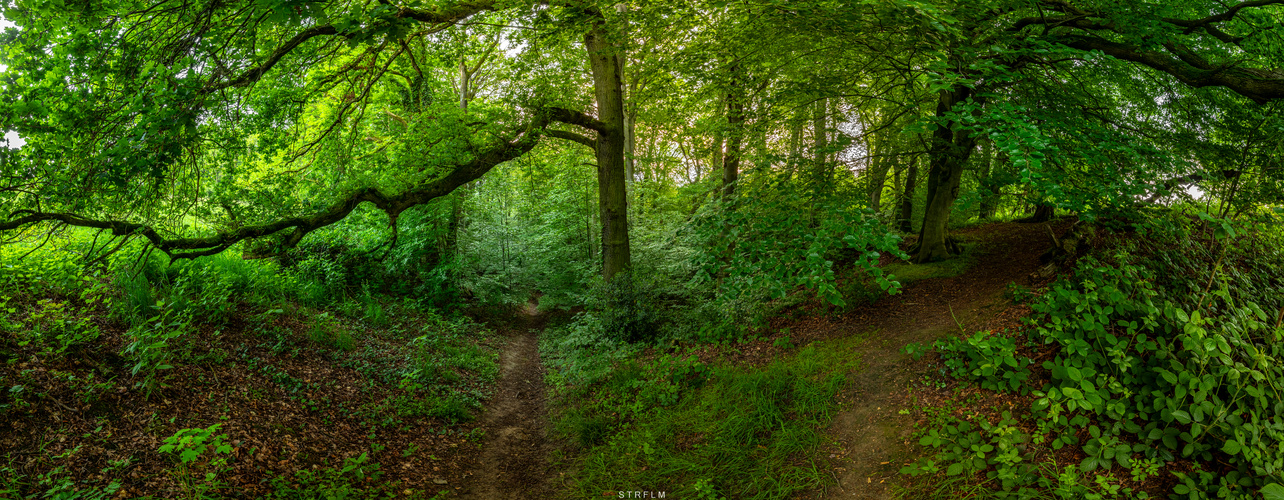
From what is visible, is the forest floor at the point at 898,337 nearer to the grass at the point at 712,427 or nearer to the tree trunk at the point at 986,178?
the grass at the point at 712,427

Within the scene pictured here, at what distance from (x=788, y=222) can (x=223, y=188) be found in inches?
288

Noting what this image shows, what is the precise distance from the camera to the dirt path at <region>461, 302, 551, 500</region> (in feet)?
17.8

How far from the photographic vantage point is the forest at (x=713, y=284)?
374cm

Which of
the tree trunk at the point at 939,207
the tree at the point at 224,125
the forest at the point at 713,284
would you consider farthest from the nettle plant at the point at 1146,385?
the tree at the point at 224,125

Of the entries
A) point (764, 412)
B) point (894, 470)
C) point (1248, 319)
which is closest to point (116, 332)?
point (764, 412)

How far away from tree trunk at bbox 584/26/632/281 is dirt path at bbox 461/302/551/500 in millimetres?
2407

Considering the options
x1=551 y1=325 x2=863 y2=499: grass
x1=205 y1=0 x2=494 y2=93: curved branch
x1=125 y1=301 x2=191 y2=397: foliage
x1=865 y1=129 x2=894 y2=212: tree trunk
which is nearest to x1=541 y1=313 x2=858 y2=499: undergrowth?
x1=551 y1=325 x2=863 y2=499: grass

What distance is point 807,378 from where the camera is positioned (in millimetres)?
5617

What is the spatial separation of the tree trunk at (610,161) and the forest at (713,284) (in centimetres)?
68

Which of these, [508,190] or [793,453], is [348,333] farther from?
[508,190]

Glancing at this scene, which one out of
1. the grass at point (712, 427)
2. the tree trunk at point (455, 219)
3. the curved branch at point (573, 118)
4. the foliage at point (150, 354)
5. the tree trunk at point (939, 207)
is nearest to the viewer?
the grass at point (712, 427)

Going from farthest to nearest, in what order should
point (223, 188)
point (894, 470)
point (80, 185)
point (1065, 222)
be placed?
point (1065, 222) < point (223, 188) < point (894, 470) < point (80, 185)

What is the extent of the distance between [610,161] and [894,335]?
6.00m

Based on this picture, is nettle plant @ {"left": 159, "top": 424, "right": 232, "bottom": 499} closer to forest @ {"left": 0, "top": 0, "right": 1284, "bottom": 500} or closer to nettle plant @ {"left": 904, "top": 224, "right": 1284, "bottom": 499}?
forest @ {"left": 0, "top": 0, "right": 1284, "bottom": 500}
